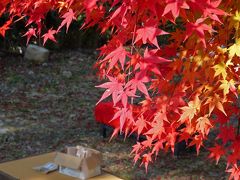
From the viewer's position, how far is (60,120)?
6453 millimetres

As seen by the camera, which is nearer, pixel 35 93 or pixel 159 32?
pixel 159 32

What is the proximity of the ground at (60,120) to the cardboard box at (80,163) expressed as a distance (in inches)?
60.2

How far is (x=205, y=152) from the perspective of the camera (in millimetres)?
5441

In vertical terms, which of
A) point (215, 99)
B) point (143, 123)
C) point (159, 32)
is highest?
point (159, 32)

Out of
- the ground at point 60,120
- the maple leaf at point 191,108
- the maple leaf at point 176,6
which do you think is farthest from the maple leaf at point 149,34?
the ground at point 60,120

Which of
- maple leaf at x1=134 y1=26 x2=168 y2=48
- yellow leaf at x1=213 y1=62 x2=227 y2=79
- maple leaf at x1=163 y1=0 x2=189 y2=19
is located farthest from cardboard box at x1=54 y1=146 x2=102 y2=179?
maple leaf at x1=163 y1=0 x2=189 y2=19

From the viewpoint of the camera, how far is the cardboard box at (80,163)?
3024mm

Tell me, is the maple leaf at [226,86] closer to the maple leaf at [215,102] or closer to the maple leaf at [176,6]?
the maple leaf at [215,102]

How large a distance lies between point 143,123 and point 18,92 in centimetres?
567

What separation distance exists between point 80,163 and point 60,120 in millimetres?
3464

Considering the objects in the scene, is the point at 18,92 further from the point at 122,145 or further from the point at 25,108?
the point at 122,145

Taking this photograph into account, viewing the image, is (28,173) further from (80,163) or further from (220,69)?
(220,69)

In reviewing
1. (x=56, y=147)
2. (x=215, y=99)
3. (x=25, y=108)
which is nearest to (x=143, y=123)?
(x=215, y=99)

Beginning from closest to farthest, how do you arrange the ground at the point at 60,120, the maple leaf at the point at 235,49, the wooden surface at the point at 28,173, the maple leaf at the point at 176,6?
the maple leaf at the point at 176,6 → the maple leaf at the point at 235,49 → the wooden surface at the point at 28,173 → the ground at the point at 60,120
